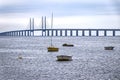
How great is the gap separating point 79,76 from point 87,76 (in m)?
1.09

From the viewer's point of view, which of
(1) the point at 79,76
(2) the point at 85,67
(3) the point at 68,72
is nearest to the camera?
(1) the point at 79,76

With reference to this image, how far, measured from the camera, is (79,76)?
59375 mm

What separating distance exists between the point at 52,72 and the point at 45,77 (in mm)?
6429

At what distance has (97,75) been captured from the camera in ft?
198

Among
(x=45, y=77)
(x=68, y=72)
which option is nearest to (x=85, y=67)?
(x=68, y=72)

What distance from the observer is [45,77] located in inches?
2276

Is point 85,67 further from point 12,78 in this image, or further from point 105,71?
point 12,78

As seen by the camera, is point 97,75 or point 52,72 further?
point 52,72

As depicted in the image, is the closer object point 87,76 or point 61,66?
point 87,76

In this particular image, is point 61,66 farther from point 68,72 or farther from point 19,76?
point 19,76

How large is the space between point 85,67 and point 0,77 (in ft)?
64.6

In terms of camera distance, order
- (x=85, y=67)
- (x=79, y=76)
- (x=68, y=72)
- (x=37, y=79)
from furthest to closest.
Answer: (x=85, y=67), (x=68, y=72), (x=79, y=76), (x=37, y=79)

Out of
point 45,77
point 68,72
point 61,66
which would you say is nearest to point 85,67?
point 61,66

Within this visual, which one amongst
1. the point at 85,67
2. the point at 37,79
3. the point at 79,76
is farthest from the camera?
the point at 85,67
